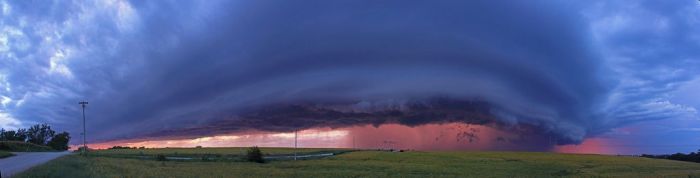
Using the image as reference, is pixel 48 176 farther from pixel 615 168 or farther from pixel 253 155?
pixel 615 168

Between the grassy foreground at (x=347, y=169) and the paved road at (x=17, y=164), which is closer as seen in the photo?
the paved road at (x=17, y=164)

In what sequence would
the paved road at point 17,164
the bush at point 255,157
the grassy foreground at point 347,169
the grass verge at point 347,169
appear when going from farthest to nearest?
the bush at point 255,157 → the grassy foreground at point 347,169 → the grass verge at point 347,169 → the paved road at point 17,164

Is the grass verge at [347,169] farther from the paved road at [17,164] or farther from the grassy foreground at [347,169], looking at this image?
the paved road at [17,164]

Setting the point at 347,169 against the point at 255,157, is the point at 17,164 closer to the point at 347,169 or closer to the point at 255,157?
the point at 347,169

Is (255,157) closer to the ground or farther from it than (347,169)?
closer to the ground

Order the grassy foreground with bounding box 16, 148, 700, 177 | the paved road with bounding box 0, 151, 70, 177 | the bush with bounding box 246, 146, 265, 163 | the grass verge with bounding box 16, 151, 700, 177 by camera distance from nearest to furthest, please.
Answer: the paved road with bounding box 0, 151, 70, 177 < the grass verge with bounding box 16, 151, 700, 177 < the grassy foreground with bounding box 16, 148, 700, 177 < the bush with bounding box 246, 146, 265, 163

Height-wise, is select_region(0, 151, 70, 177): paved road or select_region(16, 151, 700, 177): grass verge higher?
select_region(0, 151, 70, 177): paved road

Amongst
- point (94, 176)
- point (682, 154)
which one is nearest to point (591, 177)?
point (94, 176)

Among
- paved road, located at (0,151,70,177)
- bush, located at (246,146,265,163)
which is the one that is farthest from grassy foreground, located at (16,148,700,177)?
bush, located at (246,146,265,163)

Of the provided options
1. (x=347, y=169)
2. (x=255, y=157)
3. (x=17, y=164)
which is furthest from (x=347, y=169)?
(x=17, y=164)

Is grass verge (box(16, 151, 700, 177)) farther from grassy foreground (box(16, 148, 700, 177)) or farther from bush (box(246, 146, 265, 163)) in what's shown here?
bush (box(246, 146, 265, 163))

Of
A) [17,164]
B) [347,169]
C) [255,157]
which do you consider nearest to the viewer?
[17,164]

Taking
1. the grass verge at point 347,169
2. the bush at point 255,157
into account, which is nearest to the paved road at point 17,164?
the grass verge at point 347,169

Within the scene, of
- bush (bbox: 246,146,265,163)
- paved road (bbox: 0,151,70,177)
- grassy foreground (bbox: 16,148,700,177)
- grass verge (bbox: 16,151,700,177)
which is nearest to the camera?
paved road (bbox: 0,151,70,177)
